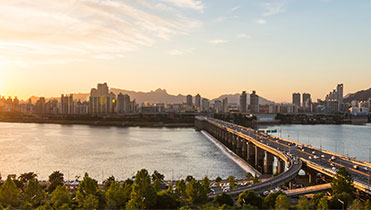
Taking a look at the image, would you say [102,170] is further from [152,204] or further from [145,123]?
[145,123]

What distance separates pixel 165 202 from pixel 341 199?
1038 cm

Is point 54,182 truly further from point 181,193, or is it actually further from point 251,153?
point 251,153

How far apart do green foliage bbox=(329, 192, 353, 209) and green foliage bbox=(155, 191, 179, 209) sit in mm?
8979

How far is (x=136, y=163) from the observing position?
145 ft

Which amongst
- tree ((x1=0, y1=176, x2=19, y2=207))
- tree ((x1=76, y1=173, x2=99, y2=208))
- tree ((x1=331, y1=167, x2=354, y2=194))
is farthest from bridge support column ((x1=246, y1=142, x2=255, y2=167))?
tree ((x1=0, y1=176, x2=19, y2=207))

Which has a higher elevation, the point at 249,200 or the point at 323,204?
the point at 323,204

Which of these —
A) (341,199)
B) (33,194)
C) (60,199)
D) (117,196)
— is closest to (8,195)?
(33,194)

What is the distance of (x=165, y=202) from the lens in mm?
19062

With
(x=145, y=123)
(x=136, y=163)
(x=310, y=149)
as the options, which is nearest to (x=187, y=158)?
(x=136, y=163)

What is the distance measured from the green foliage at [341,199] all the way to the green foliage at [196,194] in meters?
7.30

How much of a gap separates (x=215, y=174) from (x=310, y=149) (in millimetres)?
12032

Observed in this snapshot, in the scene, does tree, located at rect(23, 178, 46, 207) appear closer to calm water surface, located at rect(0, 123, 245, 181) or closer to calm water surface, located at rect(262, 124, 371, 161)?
→ calm water surface, located at rect(0, 123, 245, 181)

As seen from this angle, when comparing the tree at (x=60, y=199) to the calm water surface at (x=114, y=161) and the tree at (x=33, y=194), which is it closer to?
the tree at (x=33, y=194)

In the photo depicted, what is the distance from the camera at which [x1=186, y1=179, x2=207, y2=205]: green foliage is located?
19391 mm
